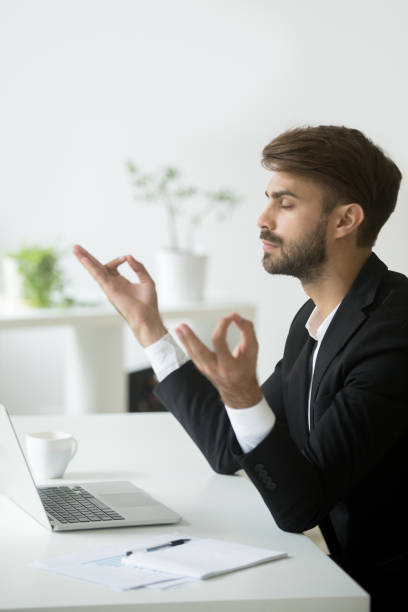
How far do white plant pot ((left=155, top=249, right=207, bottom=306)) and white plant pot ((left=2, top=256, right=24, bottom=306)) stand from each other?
57cm

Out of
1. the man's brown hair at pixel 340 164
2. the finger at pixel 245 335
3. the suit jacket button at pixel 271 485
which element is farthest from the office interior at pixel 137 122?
the finger at pixel 245 335

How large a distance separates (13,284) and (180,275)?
679 mm

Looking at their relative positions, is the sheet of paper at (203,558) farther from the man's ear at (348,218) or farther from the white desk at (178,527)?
the man's ear at (348,218)

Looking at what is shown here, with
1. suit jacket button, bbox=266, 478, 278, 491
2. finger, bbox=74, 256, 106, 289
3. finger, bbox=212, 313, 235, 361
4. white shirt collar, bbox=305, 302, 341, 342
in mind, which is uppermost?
finger, bbox=212, 313, 235, 361

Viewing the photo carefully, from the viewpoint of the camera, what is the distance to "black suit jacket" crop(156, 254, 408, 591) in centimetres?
138

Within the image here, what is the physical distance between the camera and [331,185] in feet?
5.46

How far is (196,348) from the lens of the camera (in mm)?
1280

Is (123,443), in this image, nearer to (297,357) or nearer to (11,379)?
(297,357)

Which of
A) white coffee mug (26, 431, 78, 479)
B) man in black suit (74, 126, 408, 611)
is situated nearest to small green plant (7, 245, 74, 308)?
man in black suit (74, 126, 408, 611)

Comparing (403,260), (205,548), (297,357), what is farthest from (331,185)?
(403,260)

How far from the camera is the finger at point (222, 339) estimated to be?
125cm

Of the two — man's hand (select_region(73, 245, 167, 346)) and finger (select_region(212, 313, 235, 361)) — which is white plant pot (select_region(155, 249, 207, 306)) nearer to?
man's hand (select_region(73, 245, 167, 346))

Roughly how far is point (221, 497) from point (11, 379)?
3128 mm

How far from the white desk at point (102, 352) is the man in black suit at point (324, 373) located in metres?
1.88
